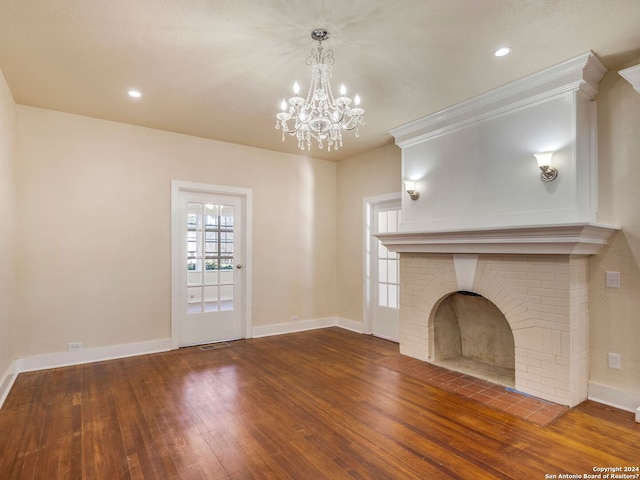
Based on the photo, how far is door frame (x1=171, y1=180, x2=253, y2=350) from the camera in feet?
14.3

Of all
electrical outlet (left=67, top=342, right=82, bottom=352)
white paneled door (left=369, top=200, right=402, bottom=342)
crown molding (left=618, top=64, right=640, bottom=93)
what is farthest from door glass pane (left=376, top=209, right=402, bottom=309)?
electrical outlet (left=67, top=342, right=82, bottom=352)

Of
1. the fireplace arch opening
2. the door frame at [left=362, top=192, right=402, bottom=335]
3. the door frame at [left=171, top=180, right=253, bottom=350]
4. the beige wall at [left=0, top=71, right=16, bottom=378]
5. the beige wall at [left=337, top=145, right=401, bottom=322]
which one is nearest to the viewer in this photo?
the beige wall at [left=0, top=71, right=16, bottom=378]

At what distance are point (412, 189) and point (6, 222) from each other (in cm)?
395

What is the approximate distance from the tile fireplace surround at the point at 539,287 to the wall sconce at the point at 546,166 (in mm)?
474

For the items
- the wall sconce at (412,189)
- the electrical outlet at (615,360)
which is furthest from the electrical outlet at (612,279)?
the wall sconce at (412,189)

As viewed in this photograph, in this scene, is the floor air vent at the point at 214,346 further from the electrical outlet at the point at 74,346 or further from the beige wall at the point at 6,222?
the beige wall at the point at 6,222

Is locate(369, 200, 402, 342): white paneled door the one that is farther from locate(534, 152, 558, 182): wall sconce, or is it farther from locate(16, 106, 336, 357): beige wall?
locate(534, 152, 558, 182): wall sconce

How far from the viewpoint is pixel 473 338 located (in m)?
3.92

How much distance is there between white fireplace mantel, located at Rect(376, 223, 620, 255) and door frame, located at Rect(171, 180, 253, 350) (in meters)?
2.22

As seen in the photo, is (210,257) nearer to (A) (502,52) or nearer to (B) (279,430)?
(B) (279,430)

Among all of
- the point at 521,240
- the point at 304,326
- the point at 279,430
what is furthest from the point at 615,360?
the point at 304,326

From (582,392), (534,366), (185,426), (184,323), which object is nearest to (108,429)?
(185,426)

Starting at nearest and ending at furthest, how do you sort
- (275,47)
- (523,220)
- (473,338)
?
(275,47) → (523,220) → (473,338)

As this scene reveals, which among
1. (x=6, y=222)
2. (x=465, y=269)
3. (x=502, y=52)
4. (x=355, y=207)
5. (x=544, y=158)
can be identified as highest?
(x=502, y=52)
